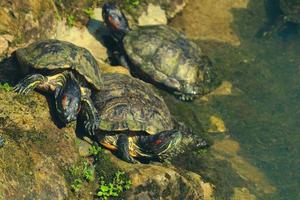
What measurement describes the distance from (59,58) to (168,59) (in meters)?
3.96

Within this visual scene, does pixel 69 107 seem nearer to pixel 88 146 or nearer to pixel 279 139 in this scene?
pixel 88 146

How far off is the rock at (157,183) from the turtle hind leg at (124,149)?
145 millimetres

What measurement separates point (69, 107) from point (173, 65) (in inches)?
181

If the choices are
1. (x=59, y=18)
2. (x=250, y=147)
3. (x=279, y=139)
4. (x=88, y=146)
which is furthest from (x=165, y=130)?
(x=59, y=18)

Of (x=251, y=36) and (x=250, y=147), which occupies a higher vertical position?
(x=251, y=36)

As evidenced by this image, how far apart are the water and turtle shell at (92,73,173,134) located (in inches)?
65.0

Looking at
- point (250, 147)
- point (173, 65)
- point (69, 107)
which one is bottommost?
point (250, 147)

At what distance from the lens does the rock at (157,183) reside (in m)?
8.64

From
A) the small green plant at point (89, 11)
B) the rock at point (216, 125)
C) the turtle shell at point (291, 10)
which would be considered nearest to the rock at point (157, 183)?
the rock at point (216, 125)

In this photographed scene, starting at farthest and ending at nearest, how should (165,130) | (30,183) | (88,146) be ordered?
1. (165,130)
2. (88,146)
3. (30,183)

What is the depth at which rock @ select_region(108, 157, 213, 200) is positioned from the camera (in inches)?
340

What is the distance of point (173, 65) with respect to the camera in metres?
12.6

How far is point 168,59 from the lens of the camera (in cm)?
1262

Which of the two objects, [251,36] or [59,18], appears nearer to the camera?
[59,18]
